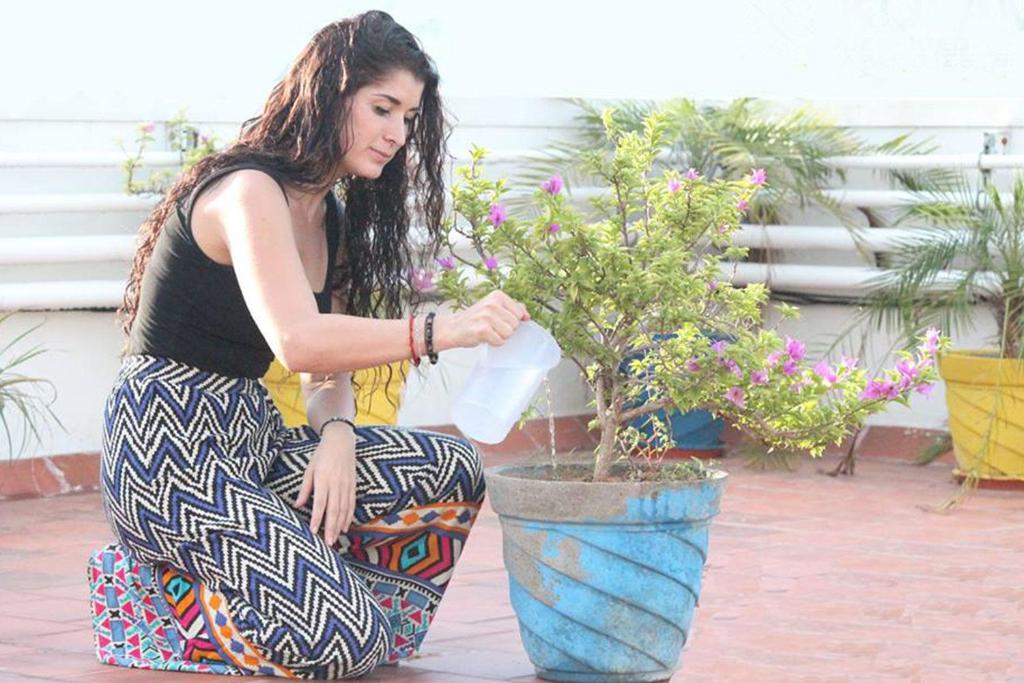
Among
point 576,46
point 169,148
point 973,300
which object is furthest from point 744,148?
point 169,148

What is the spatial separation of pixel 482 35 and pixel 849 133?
2054mm

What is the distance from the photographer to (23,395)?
613cm

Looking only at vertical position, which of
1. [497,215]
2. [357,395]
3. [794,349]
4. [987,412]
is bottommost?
[987,412]

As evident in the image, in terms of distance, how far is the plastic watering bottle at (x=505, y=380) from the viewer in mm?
3625

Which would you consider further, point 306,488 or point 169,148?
point 169,148

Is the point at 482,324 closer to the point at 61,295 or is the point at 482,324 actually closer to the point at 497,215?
the point at 497,215

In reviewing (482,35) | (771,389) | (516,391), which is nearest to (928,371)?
(771,389)

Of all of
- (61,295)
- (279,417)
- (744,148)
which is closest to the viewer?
(279,417)

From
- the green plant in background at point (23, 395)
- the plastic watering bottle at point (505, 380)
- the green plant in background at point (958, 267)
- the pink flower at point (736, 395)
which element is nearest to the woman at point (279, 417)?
the plastic watering bottle at point (505, 380)

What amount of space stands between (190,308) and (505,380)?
0.64 metres

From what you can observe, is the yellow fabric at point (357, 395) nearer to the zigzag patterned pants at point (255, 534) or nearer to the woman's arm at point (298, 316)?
the zigzag patterned pants at point (255, 534)

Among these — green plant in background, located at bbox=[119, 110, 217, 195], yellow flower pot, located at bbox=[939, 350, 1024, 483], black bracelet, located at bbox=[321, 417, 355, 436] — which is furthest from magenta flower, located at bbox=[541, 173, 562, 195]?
yellow flower pot, located at bbox=[939, 350, 1024, 483]

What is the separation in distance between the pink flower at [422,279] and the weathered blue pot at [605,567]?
1.48 feet

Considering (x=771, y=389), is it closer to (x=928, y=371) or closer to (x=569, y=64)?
(x=928, y=371)
